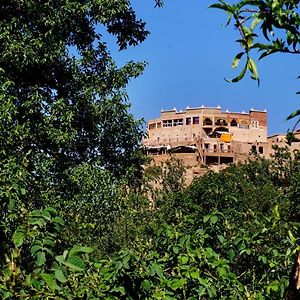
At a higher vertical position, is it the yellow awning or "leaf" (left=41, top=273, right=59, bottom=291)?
the yellow awning

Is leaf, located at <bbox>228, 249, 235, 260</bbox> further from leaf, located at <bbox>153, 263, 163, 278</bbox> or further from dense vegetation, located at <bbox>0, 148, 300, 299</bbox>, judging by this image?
leaf, located at <bbox>153, 263, 163, 278</bbox>

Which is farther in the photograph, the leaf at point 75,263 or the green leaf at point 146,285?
the green leaf at point 146,285

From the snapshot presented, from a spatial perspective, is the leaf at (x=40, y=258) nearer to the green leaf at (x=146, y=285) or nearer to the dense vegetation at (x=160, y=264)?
the dense vegetation at (x=160, y=264)

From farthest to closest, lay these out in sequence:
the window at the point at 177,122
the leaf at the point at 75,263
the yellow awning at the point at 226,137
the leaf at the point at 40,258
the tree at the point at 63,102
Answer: the window at the point at 177,122
the yellow awning at the point at 226,137
the tree at the point at 63,102
the leaf at the point at 40,258
the leaf at the point at 75,263

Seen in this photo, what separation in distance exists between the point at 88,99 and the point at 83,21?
85 cm

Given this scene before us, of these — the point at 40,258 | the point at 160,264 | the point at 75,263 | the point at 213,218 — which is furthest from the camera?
the point at 213,218

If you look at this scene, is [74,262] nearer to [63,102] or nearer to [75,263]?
[75,263]

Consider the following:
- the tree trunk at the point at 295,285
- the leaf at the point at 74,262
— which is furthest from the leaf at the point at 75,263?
the tree trunk at the point at 295,285

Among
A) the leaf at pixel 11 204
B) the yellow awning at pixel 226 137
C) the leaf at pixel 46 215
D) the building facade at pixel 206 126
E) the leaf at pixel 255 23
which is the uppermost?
the building facade at pixel 206 126

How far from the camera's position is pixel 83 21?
258 inches

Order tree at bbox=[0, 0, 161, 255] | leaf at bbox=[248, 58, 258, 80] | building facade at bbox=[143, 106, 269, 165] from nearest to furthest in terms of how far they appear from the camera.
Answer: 1. leaf at bbox=[248, 58, 258, 80]
2. tree at bbox=[0, 0, 161, 255]
3. building facade at bbox=[143, 106, 269, 165]

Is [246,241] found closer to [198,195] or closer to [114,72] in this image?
[114,72]

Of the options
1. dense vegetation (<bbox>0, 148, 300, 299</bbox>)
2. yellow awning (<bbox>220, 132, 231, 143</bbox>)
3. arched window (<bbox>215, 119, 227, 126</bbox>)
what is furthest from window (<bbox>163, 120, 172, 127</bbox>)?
dense vegetation (<bbox>0, 148, 300, 299</bbox>)

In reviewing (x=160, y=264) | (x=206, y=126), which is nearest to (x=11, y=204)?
(x=160, y=264)
